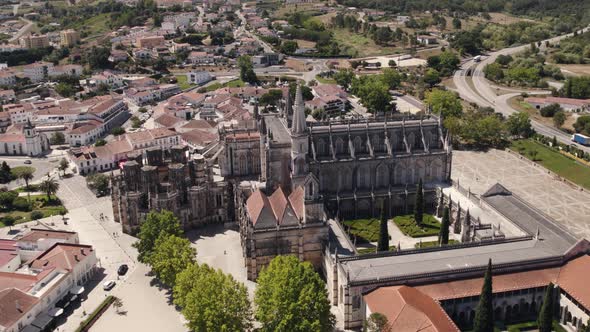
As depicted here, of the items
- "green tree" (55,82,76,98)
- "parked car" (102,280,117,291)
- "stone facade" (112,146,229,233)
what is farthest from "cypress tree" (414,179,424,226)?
"green tree" (55,82,76,98)

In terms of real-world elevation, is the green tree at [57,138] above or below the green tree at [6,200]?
above

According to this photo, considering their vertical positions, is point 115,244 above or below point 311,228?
below

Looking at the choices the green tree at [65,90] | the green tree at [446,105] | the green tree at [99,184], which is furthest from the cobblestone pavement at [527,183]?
the green tree at [65,90]

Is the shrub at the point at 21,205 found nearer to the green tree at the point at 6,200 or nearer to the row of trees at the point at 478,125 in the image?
the green tree at the point at 6,200

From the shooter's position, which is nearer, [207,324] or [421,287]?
[207,324]

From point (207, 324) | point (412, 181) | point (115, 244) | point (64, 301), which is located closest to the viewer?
point (207, 324)

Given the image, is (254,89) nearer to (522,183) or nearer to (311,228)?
(522,183)

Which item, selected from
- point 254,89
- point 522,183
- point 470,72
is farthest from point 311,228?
point 470,72
